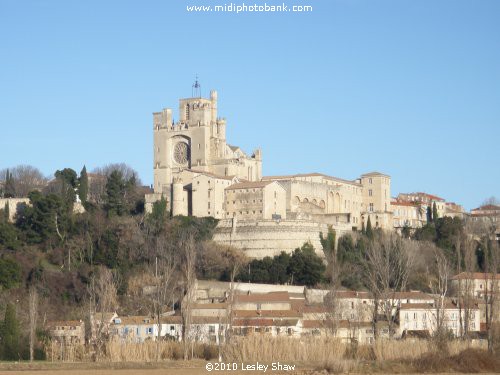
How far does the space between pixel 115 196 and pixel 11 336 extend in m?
23.1

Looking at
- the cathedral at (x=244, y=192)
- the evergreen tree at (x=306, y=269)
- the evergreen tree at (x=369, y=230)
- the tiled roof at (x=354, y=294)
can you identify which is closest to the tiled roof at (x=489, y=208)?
the cathedral at (x=244, y=192)

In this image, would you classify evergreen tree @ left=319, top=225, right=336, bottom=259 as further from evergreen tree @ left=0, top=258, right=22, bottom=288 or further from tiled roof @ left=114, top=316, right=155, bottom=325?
evergreen tree @ left=0, top=258, right=22, bottom=288

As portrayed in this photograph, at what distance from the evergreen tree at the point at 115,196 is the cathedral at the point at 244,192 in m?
1.52

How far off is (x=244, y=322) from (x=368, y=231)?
19.1 meters

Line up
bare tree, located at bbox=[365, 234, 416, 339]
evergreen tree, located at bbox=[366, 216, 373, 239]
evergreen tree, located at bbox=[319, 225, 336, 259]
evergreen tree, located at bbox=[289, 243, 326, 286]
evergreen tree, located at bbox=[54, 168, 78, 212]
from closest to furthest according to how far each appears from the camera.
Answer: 1. bare tree, located at bbox=[365, 234, 416, 339]
2. evergreen tree, located at bbox=[289, 243, 326, 286]
3. evergreen tree, located at bbox=[319, 225, 336, 259]
4. evergreen tree, located at bbox=[366, 216, 373, 239]
5. evergreen tree, located at bbox=[54, 168, 78, 212]

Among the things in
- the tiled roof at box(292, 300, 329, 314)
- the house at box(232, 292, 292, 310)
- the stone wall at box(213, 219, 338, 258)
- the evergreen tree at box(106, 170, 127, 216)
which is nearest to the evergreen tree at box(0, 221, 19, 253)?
the evergreen tree at box(106, 170, 127, 216)

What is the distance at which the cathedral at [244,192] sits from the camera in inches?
2581

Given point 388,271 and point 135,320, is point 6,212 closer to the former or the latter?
point 135,320

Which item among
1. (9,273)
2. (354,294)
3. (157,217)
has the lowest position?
(354,294)

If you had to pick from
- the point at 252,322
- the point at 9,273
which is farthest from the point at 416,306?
the point at 9,273

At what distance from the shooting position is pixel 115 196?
222 ft

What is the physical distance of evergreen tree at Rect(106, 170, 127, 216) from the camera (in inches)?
2635

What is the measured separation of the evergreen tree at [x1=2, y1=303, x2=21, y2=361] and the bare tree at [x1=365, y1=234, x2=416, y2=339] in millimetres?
12496

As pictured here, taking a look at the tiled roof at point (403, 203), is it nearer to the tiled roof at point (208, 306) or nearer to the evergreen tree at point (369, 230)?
the evergreen tree at point (369, 230)
